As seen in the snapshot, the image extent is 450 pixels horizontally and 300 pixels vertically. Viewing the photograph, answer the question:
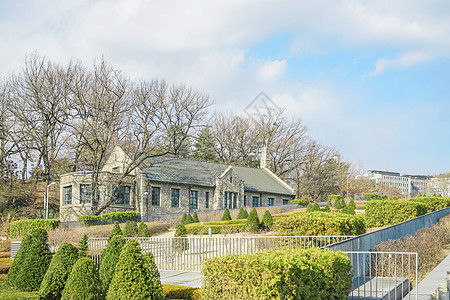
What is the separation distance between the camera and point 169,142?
64875 millimetres

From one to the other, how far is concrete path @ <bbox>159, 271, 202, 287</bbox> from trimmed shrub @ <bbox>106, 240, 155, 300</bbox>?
181 inches

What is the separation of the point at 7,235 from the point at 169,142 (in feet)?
113

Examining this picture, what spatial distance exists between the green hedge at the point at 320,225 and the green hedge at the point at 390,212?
657cm

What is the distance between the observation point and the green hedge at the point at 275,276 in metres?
7.56

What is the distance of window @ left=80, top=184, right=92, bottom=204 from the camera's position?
1714 inches

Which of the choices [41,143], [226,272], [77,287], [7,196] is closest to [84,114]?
[41,143]

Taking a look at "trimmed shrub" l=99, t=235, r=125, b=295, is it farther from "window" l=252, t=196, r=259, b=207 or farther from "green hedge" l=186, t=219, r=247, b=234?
"window" l=252, t=196, r=259, b=207

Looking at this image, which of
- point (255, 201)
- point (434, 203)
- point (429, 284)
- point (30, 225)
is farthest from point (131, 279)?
point (255, 201)

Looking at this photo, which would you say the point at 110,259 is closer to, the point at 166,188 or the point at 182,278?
the point at 182,278

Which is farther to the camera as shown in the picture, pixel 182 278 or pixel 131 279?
pixel 182 278

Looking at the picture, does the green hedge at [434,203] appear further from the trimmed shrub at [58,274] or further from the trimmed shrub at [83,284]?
the trimmed shrub at [83,284]

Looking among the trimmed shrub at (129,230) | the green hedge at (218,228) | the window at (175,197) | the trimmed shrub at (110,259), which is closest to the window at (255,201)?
the window at (175,197)

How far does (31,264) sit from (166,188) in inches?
1307

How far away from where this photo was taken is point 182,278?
644 inches
